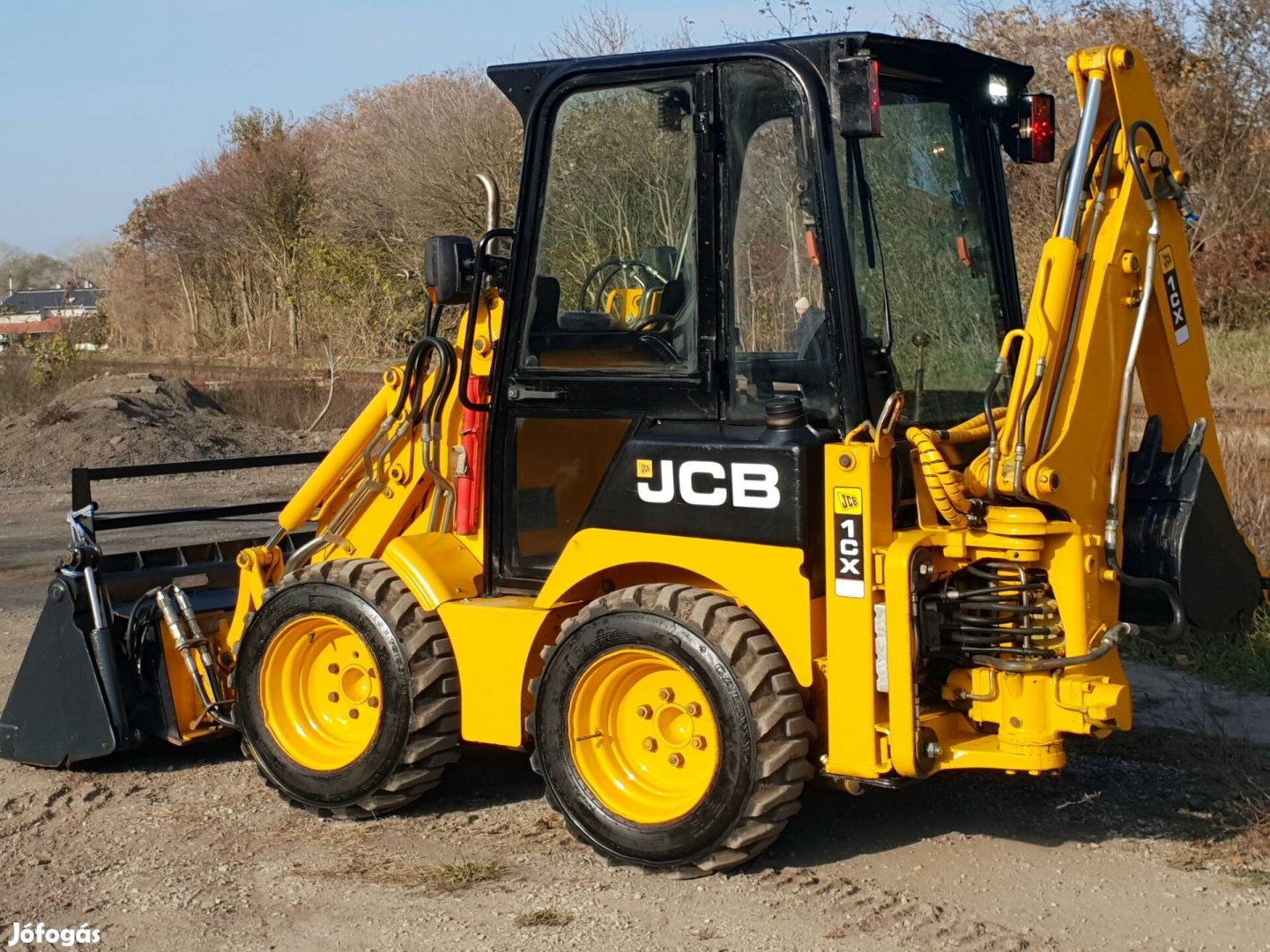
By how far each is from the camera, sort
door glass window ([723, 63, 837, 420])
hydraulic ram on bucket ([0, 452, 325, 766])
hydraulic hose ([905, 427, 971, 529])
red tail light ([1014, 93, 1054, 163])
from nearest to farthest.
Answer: hydraulic hose ([905, 427, 971, 529]) → door glass window ([723, 63, 837, 420]) → red tail light ([1014, 93, 1054, 163]) → hydraulic ram on bucket ([0, 452, 325, 766])

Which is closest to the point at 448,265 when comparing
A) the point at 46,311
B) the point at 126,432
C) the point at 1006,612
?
the point at 1006,612

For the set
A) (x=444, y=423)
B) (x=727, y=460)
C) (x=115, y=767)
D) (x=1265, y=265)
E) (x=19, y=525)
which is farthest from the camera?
(x=1265, y=265)

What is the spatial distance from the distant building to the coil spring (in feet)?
75.5

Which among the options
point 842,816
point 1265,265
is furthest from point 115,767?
point 1265,265

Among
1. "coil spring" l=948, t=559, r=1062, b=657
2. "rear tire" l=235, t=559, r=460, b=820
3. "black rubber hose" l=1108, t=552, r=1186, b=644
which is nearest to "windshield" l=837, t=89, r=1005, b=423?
"coil spring" l=948, t=559, r=1062, b=657

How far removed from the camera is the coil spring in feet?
14.5

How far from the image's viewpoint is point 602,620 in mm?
4812

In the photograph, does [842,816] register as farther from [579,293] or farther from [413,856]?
[579,293]

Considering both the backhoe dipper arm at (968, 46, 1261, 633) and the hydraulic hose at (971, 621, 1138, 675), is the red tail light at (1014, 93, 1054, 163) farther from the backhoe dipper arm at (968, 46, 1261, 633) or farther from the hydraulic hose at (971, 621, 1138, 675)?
the hydraulic hose at (971, 621, 1138, 675)

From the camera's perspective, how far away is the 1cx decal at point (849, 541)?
4402 millimetres

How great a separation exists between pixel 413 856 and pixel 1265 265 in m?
14.9

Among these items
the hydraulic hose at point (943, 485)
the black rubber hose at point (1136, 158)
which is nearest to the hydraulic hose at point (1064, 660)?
the hydraulic hose at point (943, 485)

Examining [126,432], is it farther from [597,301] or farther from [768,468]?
[768,468]

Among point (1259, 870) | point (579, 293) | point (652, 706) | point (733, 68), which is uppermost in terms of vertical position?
point (733, 68)
